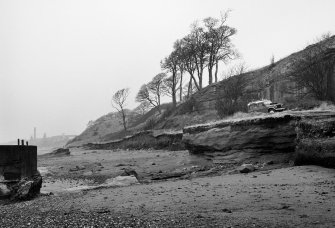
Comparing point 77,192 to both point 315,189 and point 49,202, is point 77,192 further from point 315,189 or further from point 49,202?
point 315,189

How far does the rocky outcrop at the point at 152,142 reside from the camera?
36.4m

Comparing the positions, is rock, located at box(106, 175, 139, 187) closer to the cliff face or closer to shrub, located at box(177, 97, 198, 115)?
the cliff face

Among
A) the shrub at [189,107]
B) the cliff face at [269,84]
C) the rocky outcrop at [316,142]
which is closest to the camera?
the rocky outcrop at [316,142]

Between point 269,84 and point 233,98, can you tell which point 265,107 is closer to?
point 233,98

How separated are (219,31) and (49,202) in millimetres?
57587

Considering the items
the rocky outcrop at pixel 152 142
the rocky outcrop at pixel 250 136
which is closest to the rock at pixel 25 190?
the rocky outcrop at pixel 250 136

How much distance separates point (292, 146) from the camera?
15.2 metres

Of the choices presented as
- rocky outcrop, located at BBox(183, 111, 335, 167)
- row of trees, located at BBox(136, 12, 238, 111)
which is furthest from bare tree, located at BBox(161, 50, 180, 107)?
rocky outcrop, located at BBox(183, 111, 335, 167)

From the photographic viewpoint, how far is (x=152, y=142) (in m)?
41.4

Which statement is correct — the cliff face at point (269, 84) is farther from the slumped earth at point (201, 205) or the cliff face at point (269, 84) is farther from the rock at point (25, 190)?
the rock at point (25, 190)

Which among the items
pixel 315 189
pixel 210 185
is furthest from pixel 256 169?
pixel 315 189

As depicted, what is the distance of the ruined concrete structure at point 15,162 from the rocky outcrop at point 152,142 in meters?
21.2

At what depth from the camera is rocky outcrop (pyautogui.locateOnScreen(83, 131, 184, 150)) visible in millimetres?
36375

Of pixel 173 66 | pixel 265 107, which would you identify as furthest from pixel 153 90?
pixel 265 107
